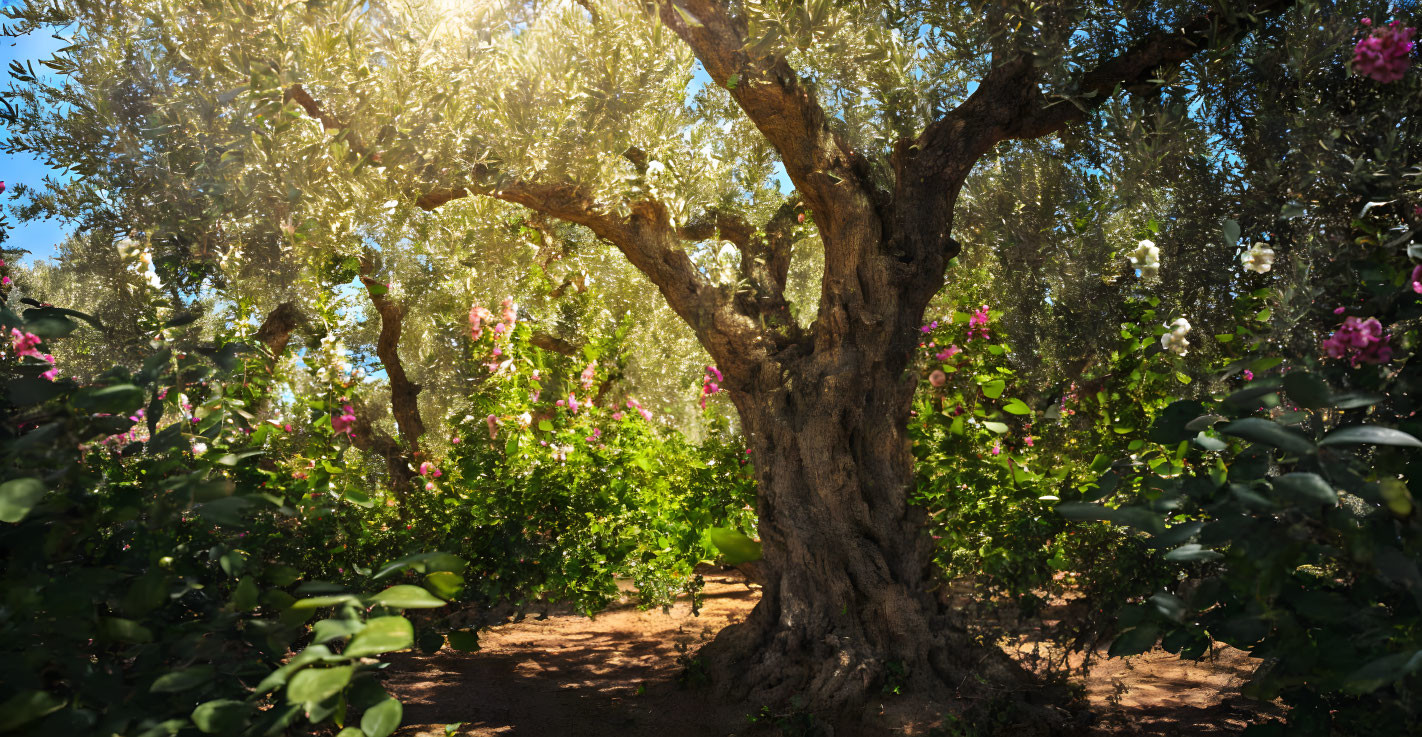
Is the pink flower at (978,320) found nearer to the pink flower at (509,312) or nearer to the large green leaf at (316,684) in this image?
the pink flower at (509,312)

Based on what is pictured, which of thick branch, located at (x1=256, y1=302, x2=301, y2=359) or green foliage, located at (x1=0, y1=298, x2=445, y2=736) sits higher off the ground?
thick branch, located at (x1=256, y1=302, x2=301, y2=359)

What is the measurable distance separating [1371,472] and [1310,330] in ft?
3.09

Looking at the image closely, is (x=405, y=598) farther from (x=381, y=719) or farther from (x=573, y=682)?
(x=573, y=682)

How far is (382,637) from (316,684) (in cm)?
12

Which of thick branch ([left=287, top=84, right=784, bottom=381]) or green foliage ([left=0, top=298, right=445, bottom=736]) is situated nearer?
green foliage ([left=0, top=298, right=445, bottom=736])

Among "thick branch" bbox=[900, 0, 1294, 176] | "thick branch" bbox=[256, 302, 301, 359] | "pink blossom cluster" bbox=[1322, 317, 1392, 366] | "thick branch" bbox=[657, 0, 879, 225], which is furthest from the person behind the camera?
"thick branch" bbox=[256, 302, 301, 359]

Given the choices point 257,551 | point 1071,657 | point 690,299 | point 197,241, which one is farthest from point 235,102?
point 1071,657

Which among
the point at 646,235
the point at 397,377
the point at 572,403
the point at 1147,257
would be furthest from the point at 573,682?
the point at 397,377

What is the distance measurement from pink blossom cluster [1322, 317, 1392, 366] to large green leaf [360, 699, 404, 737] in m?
2.44

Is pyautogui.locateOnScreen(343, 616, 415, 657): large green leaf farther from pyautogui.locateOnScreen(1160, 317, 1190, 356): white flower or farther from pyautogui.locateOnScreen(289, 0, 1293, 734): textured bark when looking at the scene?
pyautogui.locateOnScreen(1160, 317, 1190, 356): white flower

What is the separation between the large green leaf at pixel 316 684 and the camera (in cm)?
131

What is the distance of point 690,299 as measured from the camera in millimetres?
4586

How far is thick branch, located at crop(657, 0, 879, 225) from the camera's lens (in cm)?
410

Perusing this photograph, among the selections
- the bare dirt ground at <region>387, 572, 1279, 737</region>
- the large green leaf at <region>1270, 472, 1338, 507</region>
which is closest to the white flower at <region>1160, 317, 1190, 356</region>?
the bare dirt ground at <region>387, 572, 1279, 737</region>
